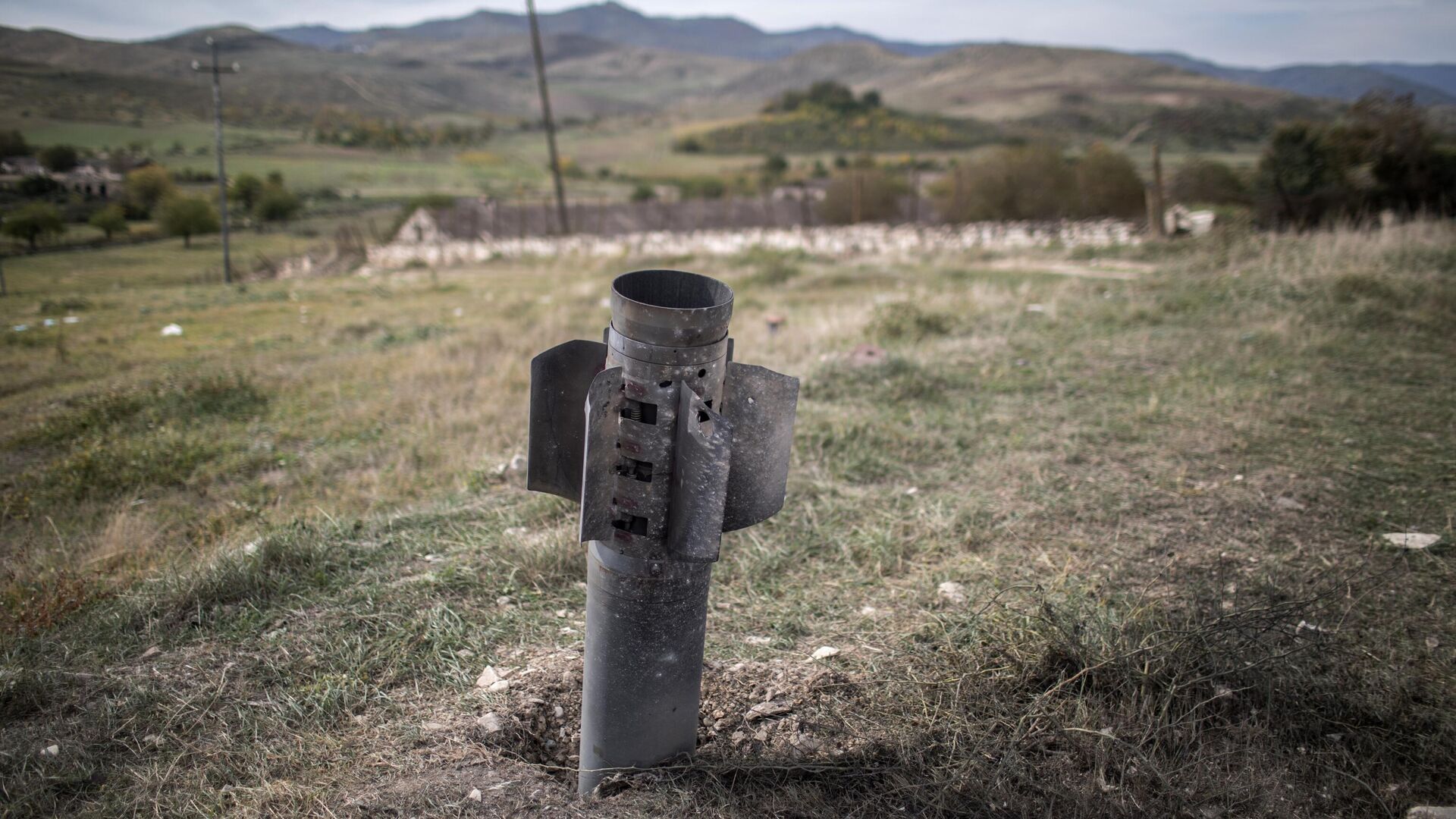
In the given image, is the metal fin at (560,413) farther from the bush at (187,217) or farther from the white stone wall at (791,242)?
the white stone wall at (791,242)

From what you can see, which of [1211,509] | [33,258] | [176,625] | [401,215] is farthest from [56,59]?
[401,215]

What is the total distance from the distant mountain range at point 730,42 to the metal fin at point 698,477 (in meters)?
16.1

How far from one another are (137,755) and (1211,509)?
4.41 m

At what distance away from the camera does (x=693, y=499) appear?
1613 millimetres

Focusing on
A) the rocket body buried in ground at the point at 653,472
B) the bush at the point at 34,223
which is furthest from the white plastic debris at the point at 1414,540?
the bush at the point at 34,223

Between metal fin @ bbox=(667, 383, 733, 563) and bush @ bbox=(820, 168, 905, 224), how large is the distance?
65.7ft

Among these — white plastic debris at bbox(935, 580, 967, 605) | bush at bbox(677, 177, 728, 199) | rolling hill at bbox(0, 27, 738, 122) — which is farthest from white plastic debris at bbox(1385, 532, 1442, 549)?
bush at bbox(677, 177, 728, 199)

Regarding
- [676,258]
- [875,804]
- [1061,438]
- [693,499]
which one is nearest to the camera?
[693,499]

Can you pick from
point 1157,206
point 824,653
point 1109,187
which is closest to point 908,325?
point 824,653

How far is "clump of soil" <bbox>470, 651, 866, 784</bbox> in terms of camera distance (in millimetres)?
2176

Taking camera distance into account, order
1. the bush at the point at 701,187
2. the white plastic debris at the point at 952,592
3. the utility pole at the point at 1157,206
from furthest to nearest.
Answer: the bush at the point at 701,187, the utility pole at the point at 1157,206, the white plastic debris at the point at 952,592

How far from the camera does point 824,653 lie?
2699 mm

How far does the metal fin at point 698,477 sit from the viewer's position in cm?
157

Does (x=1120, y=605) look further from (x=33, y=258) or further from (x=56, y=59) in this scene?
(x=56, y=59)
